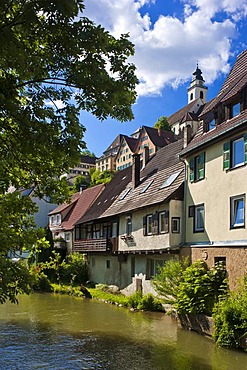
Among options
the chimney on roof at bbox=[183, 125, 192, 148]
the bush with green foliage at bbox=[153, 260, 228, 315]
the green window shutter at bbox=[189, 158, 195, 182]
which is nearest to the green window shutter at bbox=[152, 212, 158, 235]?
the green window shutter at bbox=[189, 158, 195, 182]

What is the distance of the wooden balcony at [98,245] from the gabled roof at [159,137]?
42.8 metres

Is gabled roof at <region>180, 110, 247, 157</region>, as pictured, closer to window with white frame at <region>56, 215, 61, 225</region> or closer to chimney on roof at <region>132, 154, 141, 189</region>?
chimney on roof at <region>132, 154, 141, 189</region>

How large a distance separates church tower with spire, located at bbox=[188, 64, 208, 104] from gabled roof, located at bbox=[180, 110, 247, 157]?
3227 inches

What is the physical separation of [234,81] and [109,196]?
56.7 feet

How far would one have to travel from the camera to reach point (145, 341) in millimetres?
14953

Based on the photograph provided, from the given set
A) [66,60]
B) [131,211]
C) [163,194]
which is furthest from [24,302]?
[66,60]

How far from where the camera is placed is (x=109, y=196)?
35500 mm

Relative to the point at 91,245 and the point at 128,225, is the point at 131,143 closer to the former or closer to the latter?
the point at 91,245

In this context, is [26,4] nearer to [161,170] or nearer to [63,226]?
[161,170]

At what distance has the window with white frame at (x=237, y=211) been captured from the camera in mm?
16609

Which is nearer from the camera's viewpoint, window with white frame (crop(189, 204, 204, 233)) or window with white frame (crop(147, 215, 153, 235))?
window with white frame (crop(189, 204, 204, 233))

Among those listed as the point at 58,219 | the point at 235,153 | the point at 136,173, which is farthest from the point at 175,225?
the point at 58,219

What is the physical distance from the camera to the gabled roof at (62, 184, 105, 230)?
42156 millimetres

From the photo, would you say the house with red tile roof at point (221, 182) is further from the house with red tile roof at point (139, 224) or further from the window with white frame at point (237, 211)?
the house with red tile roof at point (139, 224)
